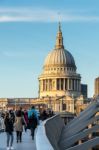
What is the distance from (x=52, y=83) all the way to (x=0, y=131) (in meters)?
154

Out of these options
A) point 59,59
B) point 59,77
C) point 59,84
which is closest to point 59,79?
point 59,84

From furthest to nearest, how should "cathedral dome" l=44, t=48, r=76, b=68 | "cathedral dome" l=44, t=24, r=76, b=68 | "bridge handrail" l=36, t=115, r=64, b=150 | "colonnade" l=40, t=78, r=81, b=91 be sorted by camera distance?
"cathedral dome" l=44, t=48, r=76, b=68
"cathedral dome" l=44, t=24, r=76, b=68
"colonnade" l=40, t=78, r=81, b=91
"bridge handrail" l=36, t=115, r=64, b=150

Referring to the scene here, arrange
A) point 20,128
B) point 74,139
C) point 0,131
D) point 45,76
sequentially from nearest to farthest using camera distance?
point 74,139
point 20,128
point 0,131
point 45,76

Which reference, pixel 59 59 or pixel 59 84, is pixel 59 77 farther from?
pixel 59 59

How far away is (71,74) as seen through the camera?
187750mm

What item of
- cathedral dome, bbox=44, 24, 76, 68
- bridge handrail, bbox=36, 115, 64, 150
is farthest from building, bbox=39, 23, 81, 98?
bridge handrail, bbox=36, 115, 64, 150

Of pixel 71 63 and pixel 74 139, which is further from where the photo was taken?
pixel 71 63

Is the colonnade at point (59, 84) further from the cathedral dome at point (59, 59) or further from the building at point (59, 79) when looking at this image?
the cathedral dome at point (59, 59)

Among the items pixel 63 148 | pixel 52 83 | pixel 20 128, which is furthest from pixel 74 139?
pixel 52 83

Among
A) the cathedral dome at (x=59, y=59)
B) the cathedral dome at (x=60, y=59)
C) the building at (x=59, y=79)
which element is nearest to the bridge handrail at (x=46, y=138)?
the building at (x=59, y=79)

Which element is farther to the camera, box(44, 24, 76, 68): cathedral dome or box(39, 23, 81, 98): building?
box(44, 24, 76, 68): cathedral dome

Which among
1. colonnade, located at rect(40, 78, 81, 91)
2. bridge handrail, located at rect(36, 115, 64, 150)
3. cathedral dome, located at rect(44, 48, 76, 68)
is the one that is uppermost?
cathedral dome, located at rect(44, 48, 76, 68)

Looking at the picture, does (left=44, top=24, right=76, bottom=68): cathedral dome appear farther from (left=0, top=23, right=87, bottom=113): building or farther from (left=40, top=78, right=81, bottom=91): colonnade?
(left=40, top=78, right=81, bottom=91): colonnade

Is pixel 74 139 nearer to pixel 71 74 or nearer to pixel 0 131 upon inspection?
pixel 0 131
